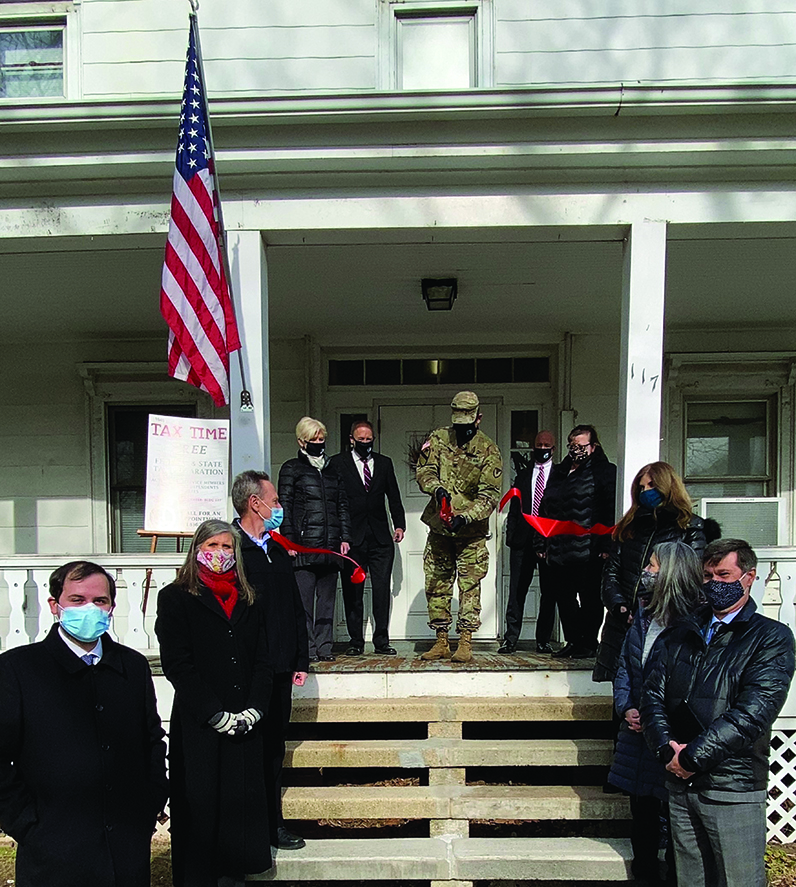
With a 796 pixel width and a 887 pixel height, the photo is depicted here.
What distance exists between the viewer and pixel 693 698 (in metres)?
2.79

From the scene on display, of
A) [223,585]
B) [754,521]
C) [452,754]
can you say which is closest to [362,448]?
[452,754]

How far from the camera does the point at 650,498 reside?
3559 mm

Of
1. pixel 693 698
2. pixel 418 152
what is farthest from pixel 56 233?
pixel 693 698

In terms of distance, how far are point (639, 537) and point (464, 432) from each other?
1357mm

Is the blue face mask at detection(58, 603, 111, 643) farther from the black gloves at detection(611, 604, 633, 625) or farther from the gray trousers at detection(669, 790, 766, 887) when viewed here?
the black gloves at detection(611, 604, 633, 625)

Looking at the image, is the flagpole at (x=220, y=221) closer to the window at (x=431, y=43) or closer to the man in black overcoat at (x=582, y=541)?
the window at (x=431, y=43)

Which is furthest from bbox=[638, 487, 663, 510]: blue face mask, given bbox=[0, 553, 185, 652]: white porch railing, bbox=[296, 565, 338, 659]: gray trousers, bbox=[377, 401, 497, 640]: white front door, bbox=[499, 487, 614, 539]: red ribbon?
bbox=[377, 401, 497, 640]: white front door

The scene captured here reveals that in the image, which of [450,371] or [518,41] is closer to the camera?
[518,41]

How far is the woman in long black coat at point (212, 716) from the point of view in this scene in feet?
9.57

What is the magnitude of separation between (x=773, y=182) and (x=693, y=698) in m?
3.05

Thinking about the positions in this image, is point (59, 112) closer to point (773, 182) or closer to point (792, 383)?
point (773, 182)

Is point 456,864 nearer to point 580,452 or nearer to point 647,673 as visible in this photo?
point 647,673

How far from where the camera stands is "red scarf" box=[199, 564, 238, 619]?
118 inches

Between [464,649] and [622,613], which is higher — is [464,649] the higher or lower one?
the lower one
